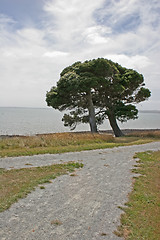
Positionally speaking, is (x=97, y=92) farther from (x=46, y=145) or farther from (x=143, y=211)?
(x=143, y=211)

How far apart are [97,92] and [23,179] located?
1979 cm

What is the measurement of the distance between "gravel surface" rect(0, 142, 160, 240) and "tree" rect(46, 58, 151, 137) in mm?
14492

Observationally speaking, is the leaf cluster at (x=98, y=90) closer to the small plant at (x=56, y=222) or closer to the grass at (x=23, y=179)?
the grass at (x=23, y=179)

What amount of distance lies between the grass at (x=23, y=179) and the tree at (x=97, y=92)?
43.0ft

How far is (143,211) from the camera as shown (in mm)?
5602

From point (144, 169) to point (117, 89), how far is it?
14.6 m

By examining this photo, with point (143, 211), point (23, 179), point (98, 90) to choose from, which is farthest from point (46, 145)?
point (98, 90)

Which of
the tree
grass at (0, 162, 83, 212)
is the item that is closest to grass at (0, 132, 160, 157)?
grass at (0, 162, 83, 212)

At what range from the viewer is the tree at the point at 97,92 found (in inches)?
886

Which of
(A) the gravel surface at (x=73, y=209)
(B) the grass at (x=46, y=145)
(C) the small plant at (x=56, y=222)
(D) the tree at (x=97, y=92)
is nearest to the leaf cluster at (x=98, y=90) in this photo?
(D) the tree at (x=97, y=92)

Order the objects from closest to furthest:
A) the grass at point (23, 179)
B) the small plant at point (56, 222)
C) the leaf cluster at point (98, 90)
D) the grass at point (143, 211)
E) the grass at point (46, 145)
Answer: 1. the grass at point (143, 211)
2. the small plant at point (56, 222)
3. the grass at point (23, 179)
4. the grass at point (46, 145)
5. the leaf cluster at point (98, 90)

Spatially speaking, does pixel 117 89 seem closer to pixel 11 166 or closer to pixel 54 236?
pixel 11 166

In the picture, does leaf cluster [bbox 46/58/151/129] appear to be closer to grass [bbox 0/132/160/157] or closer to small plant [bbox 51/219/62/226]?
grass [bbox 0/132/160/157]

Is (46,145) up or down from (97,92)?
down
